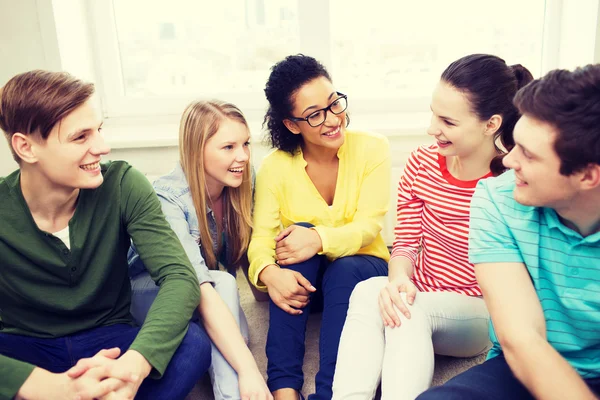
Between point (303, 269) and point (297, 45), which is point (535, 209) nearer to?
point (303, 269)

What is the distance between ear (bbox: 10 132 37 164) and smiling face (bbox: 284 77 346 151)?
79cm

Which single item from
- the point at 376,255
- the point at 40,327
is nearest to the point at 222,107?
the point at 376,255

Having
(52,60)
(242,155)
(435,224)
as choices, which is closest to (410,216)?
(435,224)

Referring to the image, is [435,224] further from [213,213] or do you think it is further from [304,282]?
[213,213]

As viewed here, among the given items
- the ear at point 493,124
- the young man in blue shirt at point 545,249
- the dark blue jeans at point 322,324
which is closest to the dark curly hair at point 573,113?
the young man in blue shirt at point 545,249

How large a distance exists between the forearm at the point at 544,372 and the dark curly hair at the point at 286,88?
1.02 meters

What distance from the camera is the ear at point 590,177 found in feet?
3.03

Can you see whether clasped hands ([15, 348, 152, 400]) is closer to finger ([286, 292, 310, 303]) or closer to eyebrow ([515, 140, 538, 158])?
finger ([286, 292, 310, 303])

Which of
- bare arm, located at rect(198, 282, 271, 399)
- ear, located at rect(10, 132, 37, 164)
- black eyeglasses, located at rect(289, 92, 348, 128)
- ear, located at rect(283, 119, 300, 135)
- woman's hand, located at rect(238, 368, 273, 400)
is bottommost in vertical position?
woman's hand, located at rect(238, 368, 273, 400)

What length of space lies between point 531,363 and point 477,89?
27.4 inches

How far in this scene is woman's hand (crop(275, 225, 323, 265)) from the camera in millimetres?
1600

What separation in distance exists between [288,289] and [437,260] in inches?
16.8

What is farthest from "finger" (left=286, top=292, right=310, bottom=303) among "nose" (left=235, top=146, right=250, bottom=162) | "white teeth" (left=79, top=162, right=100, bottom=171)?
"white teeth" (left=79, top=162, right=100, bottom=171)

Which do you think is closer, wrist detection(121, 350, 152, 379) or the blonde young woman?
wrist detection(121, 350, 152, 379)
